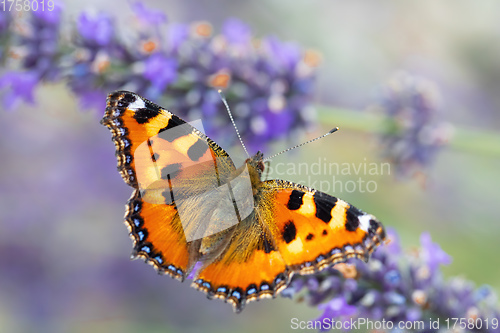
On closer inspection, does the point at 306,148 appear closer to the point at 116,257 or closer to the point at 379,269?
the point at 116,257

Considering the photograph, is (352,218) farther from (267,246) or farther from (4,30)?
(4,30)

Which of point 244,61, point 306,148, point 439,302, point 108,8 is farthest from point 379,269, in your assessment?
point 108,8

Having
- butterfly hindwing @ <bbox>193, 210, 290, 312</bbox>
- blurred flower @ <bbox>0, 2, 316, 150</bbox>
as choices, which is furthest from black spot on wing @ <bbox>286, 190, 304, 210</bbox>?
blurred flower @ <bbox>0, 2, 316, 150</bbox>

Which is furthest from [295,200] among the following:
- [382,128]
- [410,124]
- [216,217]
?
[410,124]

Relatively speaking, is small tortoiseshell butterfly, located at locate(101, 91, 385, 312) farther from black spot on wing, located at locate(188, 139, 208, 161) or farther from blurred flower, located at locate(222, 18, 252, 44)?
blurred flower, located at locate(222, 18, 252, 44)

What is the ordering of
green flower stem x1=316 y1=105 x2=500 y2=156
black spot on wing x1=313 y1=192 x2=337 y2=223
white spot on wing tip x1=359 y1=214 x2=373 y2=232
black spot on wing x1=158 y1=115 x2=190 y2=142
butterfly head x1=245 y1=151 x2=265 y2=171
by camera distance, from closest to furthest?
white spot on wing tip x1=359 y1=214 x2=373 y2=232 < black spot on wing x1=313 y1=192 x2=337 y2=223 < black spot on wing x1=158 y1=115 x2=190 y2=142 < butterfly head x1=245 y1=151 x2=265 y2=171 < green flower stem x1=316 y1=105 x2=500 y2=156

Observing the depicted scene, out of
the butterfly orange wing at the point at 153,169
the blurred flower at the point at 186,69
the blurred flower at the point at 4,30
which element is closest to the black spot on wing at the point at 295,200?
the butterfly orange wing at the point at 153,169

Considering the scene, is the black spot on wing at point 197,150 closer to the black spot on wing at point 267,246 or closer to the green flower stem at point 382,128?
the black spot on wing at point 267,246
